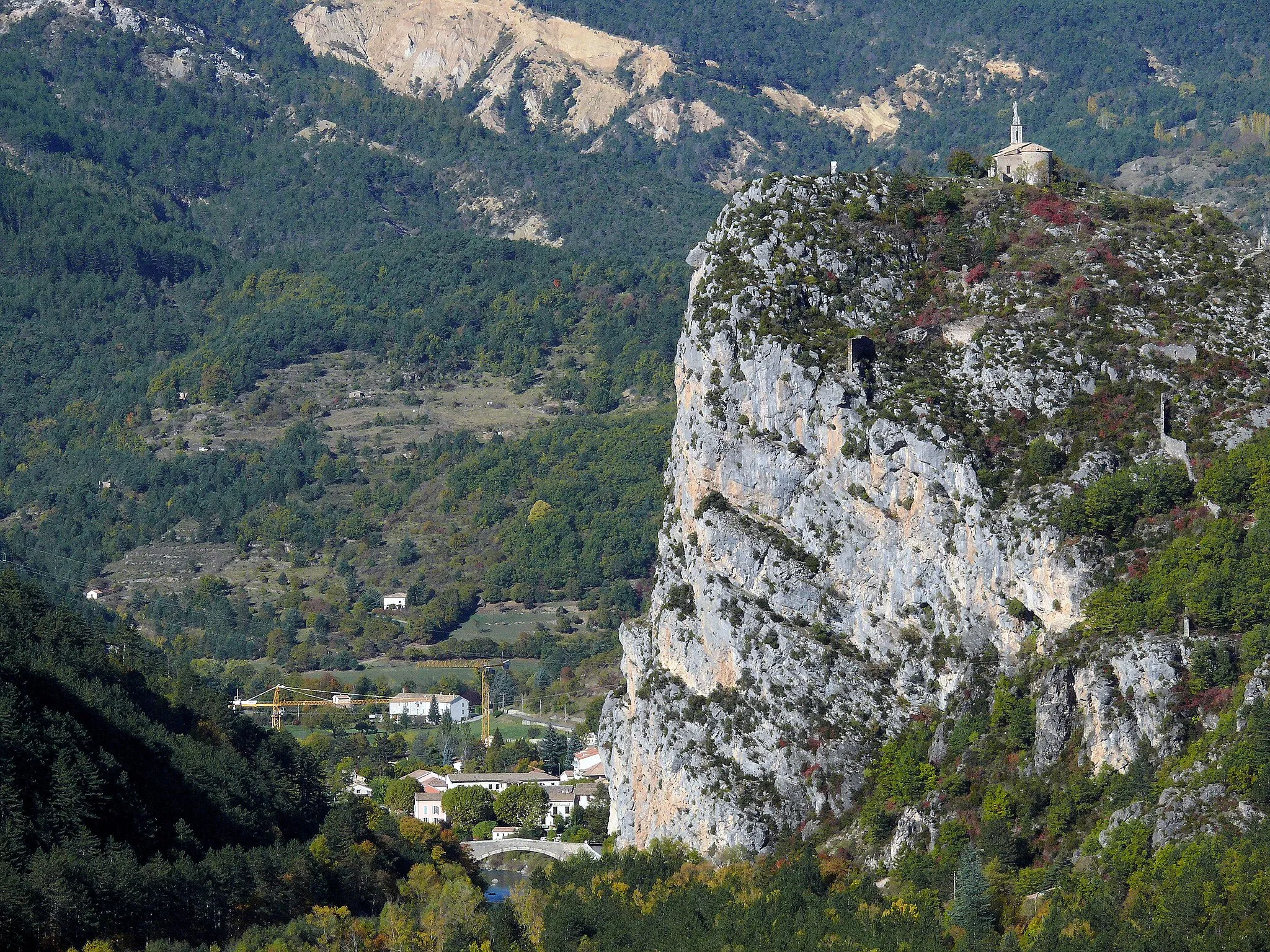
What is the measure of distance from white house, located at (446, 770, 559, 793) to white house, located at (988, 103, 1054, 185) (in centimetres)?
5516

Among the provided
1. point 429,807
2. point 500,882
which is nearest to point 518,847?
point 500,882

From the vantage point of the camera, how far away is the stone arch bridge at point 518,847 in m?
142

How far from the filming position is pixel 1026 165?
128625 millimetres

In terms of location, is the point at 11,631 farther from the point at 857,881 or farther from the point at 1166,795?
the point at 1166,795

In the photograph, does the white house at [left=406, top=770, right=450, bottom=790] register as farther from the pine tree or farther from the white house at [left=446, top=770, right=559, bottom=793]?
the pine tree

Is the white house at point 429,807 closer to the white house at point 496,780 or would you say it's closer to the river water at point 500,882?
the white house at point 496,780

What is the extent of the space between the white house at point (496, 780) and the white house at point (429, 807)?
1606mm

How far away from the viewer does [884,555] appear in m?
113

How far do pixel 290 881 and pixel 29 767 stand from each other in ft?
42.8

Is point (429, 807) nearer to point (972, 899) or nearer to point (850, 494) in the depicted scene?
point (850, 494)

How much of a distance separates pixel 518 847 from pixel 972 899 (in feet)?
178

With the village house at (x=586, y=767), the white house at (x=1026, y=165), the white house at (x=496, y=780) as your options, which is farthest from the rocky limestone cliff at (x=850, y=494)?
the village house at (x=586, y=767)

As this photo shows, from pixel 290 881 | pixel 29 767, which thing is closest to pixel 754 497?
pixel 290 881

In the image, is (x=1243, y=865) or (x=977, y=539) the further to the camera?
(x=977, y=539)
